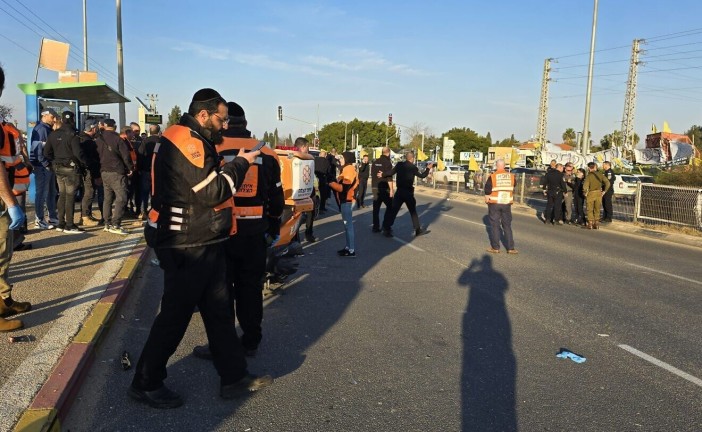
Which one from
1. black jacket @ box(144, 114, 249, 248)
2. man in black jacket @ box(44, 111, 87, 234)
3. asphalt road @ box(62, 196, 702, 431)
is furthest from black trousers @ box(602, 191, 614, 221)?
black jacket @ box(144, 114, 249, 248)

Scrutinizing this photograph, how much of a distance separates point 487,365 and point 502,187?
21.0ft

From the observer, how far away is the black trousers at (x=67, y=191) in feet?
30.5

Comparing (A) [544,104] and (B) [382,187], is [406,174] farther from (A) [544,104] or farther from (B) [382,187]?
(A) [544,104]

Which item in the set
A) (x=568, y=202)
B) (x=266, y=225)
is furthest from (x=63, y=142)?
(x=568, y=202)

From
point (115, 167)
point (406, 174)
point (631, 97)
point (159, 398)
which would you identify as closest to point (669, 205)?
point (406, 174)

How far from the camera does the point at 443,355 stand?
4875mm

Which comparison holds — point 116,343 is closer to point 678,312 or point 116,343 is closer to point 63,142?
point 63,142

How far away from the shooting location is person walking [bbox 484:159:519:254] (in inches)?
415

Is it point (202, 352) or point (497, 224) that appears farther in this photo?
point (497, 224)

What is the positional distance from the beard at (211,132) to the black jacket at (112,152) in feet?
21.6

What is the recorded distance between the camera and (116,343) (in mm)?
4875

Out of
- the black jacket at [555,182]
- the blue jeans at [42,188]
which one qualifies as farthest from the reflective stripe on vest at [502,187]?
the blue jeans at [42,188]

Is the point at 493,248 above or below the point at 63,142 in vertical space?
below

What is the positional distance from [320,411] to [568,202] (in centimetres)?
1553
